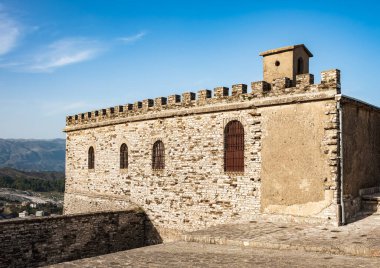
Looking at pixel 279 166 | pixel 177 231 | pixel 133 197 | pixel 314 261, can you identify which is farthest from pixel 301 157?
pixel 133 197

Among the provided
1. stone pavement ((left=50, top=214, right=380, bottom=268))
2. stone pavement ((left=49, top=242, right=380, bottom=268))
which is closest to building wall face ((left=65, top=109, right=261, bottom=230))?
stone pavement ((left=50, top=214, right=380, bottom=268))

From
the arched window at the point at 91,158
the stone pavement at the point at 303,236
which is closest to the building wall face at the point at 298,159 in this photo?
the stone pavement at the point at 303,236

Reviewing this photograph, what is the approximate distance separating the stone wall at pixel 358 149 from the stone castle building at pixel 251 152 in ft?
0.11

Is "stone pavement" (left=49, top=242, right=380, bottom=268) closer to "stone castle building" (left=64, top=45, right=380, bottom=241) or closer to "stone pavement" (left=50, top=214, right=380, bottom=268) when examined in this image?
"stone pavement" (left=50, top=214, right=380, bottom=268)

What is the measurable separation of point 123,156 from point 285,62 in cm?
915

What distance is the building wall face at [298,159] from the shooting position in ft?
38.1

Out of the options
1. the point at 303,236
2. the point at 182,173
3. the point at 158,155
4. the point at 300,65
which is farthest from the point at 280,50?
the point at 303,236

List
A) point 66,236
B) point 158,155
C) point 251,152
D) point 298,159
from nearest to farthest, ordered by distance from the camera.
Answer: point 298,159 → point 251,152 → point 66,236 → point 158,155

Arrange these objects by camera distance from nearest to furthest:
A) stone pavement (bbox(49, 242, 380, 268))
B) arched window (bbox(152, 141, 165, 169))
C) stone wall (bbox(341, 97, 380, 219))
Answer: stone pavement (bbox(49, 242, 380, 268)) → stone wall (bbox(341, 97, 380, 219)) → arched window (bbox(152, 141, 165, 169))

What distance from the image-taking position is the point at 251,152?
13328 mm

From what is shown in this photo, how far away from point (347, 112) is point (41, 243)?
1113 cm

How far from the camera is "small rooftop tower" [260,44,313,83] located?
14000mm

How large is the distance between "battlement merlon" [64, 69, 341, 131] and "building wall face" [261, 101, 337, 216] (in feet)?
1.50

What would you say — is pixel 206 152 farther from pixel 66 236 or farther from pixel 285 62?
pixel 66 236
